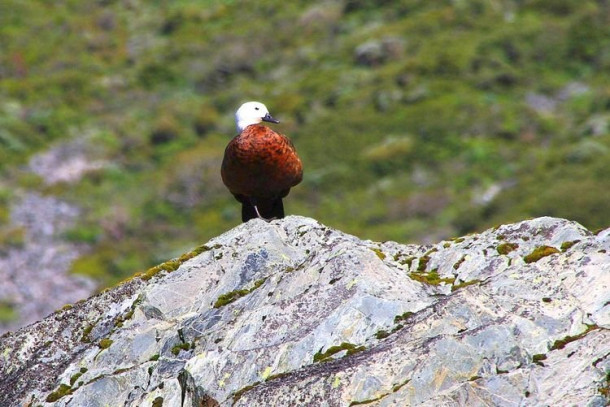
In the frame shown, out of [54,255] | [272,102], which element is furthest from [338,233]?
[272,102]

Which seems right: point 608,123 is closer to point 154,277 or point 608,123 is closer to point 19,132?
point 19,132

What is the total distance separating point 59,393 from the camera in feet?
22.9

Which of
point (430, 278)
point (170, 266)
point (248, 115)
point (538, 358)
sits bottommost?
point (538, 358)

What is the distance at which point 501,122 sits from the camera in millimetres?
29953

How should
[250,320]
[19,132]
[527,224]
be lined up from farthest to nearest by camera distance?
[19,132] → [527,224] → [250,320]

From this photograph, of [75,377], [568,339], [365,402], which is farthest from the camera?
[75,377]

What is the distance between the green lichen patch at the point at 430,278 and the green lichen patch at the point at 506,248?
0.45 metres

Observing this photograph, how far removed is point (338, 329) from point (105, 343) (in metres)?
1.93

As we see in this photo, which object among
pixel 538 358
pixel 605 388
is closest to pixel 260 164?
pixel 538 358

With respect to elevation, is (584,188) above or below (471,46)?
below

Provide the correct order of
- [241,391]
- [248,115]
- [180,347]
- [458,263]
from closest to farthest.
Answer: [241,391]
[180,347]
[458,263]
[248,115]

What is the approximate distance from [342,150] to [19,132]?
1136 centimetres

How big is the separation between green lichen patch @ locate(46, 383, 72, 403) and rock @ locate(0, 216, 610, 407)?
0.02 m

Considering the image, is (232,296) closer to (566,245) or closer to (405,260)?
(405,260)
